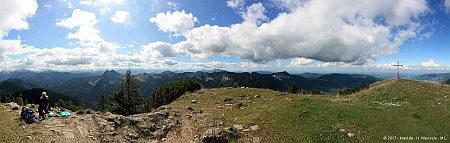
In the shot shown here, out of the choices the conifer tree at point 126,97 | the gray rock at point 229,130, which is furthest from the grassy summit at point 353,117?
the conifer tree at point 126,97

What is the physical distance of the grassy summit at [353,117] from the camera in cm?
1758

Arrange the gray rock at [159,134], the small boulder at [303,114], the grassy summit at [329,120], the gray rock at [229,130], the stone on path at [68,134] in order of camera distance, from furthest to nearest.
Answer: the small boulder at [303,114] → the gray rock at [159,134] → the gray rock at [229,130] → the grassy summit at [329,120] → the stone on path at [68,134]

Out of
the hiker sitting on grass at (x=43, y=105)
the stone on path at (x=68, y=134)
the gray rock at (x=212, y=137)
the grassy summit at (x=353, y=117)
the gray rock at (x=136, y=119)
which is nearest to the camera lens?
the stone on path at (x=68, y=134)

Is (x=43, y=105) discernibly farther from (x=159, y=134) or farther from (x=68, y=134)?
(x=159, y=134)

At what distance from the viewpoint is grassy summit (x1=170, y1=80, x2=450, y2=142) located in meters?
17.6

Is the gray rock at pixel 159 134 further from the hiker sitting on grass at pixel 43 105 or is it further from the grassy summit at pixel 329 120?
the hiker sitting on grass at pixel 43 105

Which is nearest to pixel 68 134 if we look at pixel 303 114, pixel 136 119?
pixel 136 119

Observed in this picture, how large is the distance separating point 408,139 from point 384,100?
1025 cm

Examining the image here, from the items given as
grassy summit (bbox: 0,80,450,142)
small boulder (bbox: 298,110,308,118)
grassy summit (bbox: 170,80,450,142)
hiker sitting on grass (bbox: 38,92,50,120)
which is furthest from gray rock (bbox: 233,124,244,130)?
hiker sitting on grass (bbox: 38,92,50,120)

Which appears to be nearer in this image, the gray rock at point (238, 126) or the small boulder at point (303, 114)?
the gray rock at point (238, 126)

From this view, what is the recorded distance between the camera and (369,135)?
57.1 feet

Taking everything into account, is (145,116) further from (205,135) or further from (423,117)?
(423,117)

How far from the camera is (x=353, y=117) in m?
20.7

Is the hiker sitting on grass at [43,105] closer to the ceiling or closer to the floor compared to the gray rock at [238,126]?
closer to the ceiling
